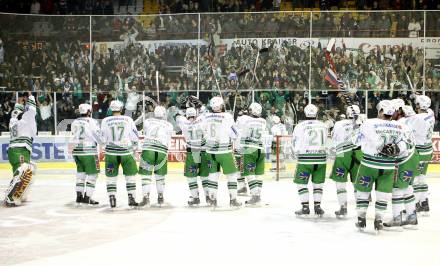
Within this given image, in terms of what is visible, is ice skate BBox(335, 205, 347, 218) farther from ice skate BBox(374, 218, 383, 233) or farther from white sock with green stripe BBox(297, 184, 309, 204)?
ice skate BBox(374, 218, 383, 233)

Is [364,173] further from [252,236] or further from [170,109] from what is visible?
[170,109]

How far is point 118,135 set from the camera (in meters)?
10.3

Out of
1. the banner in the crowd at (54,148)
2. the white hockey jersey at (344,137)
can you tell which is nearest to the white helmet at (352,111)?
the white hockey jersey at (344,137)

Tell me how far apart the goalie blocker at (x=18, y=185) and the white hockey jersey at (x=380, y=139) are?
566 centimetres

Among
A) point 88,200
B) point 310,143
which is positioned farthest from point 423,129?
point 88,200

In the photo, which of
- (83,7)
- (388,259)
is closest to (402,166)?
(388,259)

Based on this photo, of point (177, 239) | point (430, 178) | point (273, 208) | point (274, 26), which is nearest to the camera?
point (177, 239)

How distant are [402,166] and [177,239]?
9.94 ft

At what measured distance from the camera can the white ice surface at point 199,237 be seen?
23.1ft

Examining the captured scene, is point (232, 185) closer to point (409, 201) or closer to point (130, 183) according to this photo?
point (130, 183)

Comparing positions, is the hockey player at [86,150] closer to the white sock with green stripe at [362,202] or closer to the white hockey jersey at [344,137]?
the white hockey jersey at [344,137]

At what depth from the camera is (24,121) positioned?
11062 mm

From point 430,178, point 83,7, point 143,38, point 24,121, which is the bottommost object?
point 430,178

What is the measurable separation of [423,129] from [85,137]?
204 inches
